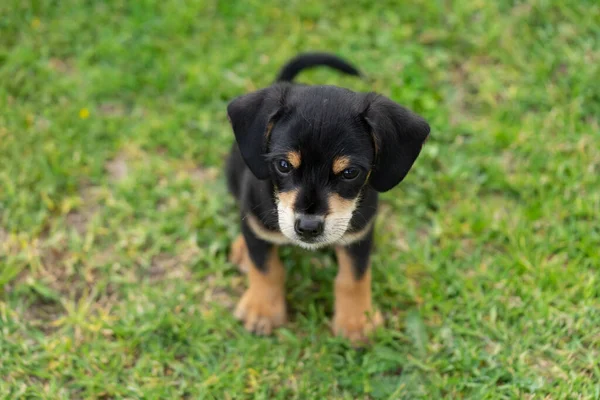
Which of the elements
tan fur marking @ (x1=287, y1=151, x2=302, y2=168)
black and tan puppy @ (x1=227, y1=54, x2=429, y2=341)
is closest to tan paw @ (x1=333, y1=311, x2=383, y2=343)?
black and tan puppy @ (x1=227, y1=54, x2=429, y2=341)

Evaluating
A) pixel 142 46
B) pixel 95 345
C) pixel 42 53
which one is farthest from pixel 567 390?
pixel 42 53

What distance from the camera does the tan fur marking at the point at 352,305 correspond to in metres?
3.95

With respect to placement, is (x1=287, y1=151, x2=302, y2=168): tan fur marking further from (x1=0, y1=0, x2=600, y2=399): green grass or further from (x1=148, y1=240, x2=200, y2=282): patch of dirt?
(x1=148, y1=240, x2=200, y2=282): patch of dirt

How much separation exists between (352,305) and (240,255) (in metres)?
0.92

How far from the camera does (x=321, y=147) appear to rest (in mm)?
3217

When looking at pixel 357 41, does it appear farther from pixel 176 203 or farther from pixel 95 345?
pixel 95 345

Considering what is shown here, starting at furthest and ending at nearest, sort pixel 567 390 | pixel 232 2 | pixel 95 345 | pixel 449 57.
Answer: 1. pixel 232 2
2. pixel 449 57
3. pixel 95 345
4. pixel 567 390

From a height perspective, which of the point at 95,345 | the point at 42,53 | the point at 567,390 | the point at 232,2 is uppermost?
the point at 232,2

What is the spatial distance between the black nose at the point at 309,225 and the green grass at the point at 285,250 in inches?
41.7

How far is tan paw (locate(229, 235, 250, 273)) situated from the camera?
4520 mm

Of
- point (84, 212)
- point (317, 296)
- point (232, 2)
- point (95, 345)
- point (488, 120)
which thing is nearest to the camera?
point (95, 345)

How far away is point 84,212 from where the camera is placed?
192 inches

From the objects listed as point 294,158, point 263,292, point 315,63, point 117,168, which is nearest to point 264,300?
point 263,292

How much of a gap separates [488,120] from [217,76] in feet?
7.42
